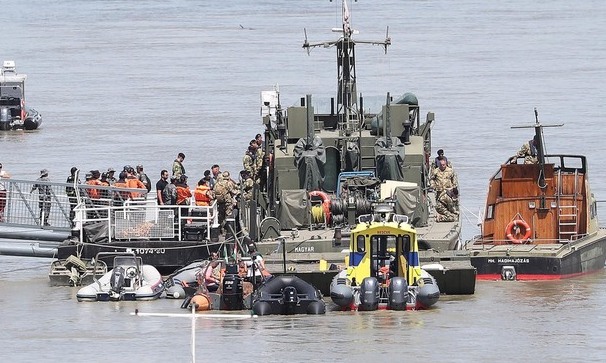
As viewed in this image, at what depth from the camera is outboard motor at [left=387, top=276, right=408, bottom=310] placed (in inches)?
996

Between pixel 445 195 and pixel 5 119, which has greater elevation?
pixel 5 119

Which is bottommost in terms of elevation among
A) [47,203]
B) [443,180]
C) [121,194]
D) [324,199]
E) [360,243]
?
[360,243]

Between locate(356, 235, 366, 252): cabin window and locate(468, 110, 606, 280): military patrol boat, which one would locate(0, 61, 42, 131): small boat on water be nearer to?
locate(468, 110, 606, 280): military patrol boat

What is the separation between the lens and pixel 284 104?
56250mm

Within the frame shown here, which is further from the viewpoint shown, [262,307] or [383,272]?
[383,272]

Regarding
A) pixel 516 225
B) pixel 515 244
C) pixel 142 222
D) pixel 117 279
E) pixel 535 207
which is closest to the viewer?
pixel 117 279

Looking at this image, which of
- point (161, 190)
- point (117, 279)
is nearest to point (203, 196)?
point (161, 190)

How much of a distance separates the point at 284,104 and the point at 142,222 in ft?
87.0

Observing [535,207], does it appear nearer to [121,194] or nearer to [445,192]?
[445,192]

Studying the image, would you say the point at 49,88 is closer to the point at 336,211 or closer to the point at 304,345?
the point at 336,211

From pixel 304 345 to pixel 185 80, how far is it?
156 ft

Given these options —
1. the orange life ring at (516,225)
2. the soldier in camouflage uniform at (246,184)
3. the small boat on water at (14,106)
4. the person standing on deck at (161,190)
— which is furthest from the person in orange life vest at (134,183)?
the small boat on water at (14,106)

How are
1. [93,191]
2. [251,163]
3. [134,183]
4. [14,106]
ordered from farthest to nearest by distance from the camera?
[14,106] → [251,163] → [134,183] → [93,191]

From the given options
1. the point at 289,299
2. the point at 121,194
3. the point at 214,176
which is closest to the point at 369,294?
the point at 289,299
